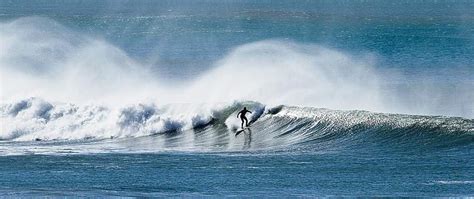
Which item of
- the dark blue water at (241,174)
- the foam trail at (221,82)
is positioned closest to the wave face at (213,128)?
the foam trail at (221,82)

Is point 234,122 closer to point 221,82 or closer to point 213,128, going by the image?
point 213,128

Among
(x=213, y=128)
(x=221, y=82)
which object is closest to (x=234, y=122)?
(x=213, y=128)

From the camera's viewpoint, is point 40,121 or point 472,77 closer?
point 40,121

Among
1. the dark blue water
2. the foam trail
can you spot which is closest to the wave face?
the foam trail

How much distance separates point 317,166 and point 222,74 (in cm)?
2689

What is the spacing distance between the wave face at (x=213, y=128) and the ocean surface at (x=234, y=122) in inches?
2.6

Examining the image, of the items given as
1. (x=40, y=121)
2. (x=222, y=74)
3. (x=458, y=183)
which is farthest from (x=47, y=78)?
(x=458, y=183)

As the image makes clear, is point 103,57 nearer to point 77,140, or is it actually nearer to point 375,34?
point 77,140

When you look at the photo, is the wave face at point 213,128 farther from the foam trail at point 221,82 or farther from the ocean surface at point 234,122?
the foam trail at point 221,82

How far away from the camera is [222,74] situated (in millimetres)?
63156

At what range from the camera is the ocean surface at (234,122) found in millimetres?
34312

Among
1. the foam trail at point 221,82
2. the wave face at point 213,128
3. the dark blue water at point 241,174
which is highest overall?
the foam trail at point 221,82

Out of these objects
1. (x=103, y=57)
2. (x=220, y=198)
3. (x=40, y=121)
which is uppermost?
(x=103, y=57)

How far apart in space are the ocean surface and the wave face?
0.07 m
